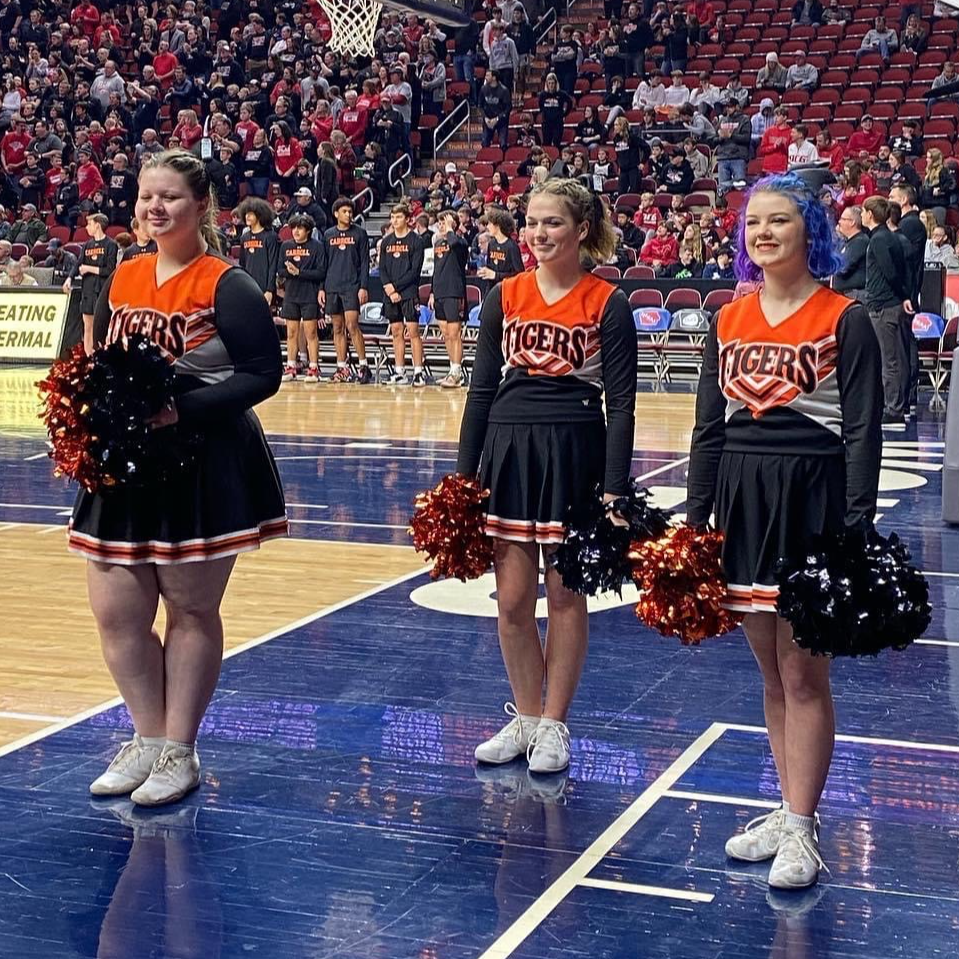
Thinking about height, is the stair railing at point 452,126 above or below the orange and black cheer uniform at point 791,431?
above

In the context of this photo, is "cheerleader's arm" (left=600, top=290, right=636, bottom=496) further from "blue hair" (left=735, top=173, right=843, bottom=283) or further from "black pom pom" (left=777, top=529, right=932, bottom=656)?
"black pom pom" (left=777, top=529, right=932, bottom=656)

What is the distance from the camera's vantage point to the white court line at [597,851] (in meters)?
2.98

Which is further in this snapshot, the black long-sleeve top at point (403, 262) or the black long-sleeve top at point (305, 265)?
the black long-sleeve top at point (305, 265)

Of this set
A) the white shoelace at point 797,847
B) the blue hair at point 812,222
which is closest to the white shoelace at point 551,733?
the white shoelace at point 797,847

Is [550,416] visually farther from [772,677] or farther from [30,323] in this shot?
[30,323]

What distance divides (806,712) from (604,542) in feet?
2.28

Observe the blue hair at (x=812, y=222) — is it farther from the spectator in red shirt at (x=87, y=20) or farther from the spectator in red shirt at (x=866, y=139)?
the spectator in red shirt at (x=87, y=20)

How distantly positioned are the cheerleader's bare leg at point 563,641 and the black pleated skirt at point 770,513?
75 cm

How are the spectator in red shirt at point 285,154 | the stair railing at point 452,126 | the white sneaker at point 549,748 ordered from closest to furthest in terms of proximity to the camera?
the white sneaker at point 549,748, the spectator in red shirt at point 285,154, the stair railing at point 452,126

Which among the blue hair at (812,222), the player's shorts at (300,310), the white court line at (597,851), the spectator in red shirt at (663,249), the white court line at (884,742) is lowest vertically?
the white court line at (597,851)

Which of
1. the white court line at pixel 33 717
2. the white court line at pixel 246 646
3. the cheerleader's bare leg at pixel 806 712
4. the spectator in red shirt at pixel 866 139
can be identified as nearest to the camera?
the cheerleader's bare leg at pixel 806 712

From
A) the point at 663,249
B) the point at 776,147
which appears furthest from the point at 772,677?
the point at 776,147

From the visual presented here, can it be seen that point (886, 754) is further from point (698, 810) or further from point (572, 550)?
point (572, 550)

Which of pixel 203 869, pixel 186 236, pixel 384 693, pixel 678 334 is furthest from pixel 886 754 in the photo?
pixel 678 334
